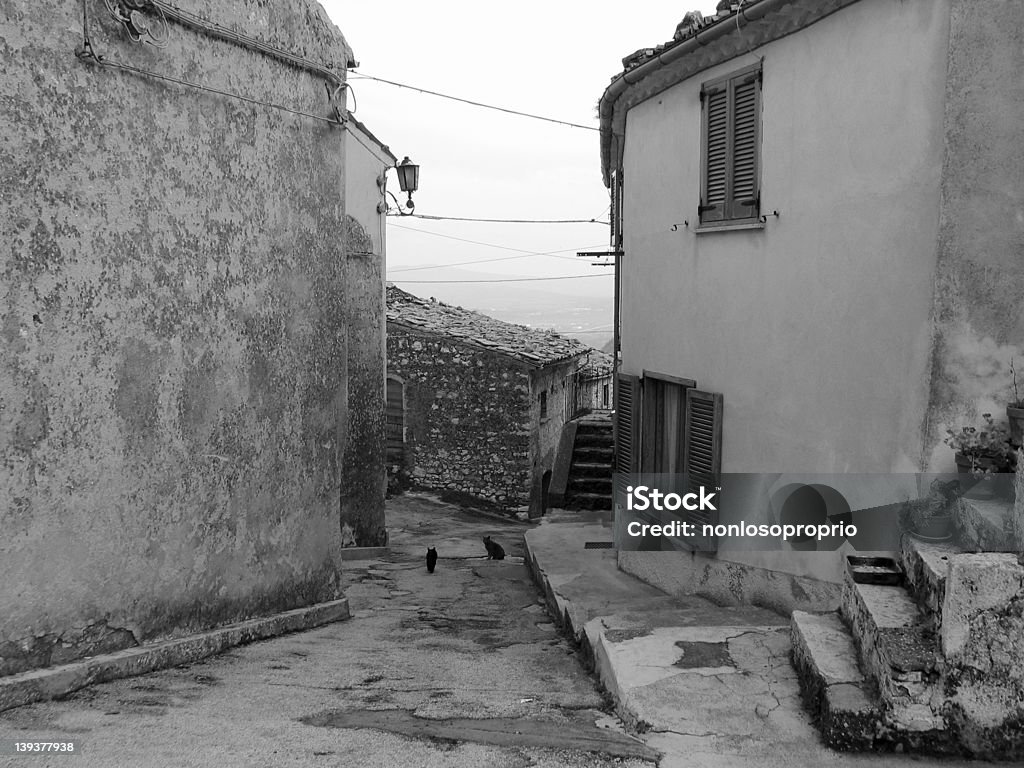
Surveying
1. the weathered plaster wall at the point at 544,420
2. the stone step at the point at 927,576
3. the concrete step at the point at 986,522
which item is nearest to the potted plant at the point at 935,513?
the concrete step at the point at 986,522

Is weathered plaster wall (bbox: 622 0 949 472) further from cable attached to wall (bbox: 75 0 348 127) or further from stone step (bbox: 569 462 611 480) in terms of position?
stone step (bbox: 569 462 611 480)

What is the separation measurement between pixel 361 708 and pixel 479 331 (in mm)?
14762

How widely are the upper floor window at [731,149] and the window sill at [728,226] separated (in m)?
0.02

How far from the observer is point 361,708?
479 centimetres

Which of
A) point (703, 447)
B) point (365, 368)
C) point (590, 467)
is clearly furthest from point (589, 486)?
point (703, 447)

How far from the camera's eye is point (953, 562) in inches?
150

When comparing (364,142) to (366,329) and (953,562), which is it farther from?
(953,562)

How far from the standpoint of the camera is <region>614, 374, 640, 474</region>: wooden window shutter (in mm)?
9164

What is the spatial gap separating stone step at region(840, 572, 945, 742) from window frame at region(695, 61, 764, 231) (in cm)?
385

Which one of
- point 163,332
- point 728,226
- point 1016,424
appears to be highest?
point 728,226

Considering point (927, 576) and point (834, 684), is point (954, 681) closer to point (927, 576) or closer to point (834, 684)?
point (834, 684)

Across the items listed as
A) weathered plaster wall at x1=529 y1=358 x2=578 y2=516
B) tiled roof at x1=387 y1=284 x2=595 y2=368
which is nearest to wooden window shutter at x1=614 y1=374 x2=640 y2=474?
tiled roof at x1=387 y1=284 x2=595 y2=368

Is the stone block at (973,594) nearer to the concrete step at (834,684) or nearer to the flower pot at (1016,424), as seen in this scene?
the concrete step at (834,684)

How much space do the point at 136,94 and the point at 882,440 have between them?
204 inches
